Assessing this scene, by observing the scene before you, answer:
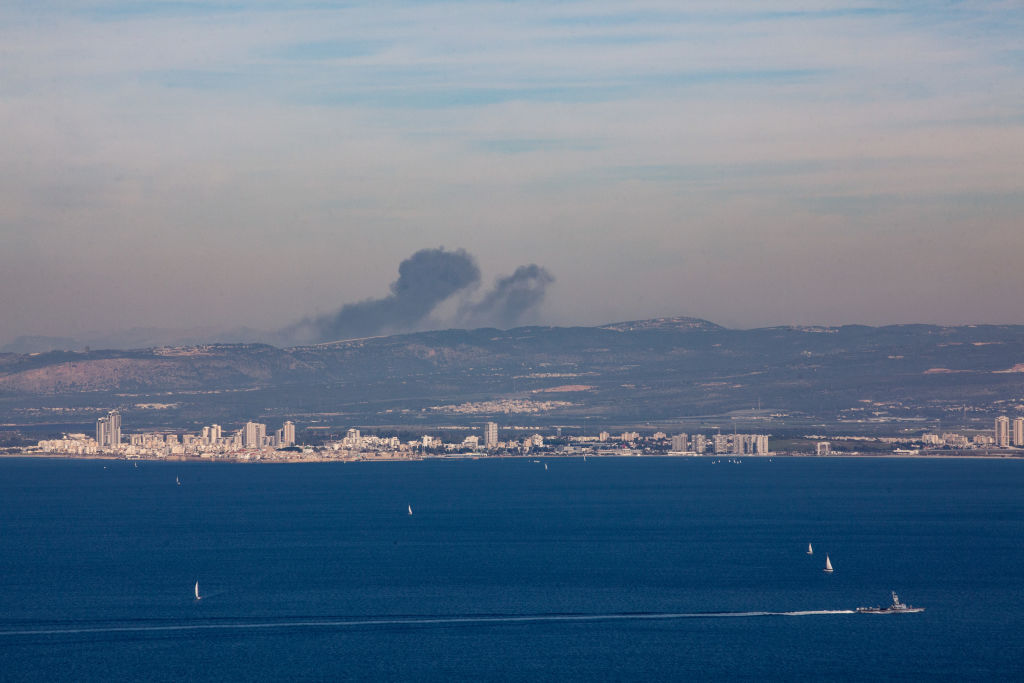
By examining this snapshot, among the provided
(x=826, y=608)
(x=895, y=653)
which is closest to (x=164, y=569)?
(x=826, y=608)

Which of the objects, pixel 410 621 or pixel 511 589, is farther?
pixel 511 589

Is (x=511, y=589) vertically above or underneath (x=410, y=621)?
underneath

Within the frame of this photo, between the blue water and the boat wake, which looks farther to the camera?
the boat wake

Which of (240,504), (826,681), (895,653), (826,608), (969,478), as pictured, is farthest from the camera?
(969,478)

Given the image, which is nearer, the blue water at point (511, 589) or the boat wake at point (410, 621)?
the blue water at point (511, 589)

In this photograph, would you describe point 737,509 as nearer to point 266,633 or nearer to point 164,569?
point 164,569
